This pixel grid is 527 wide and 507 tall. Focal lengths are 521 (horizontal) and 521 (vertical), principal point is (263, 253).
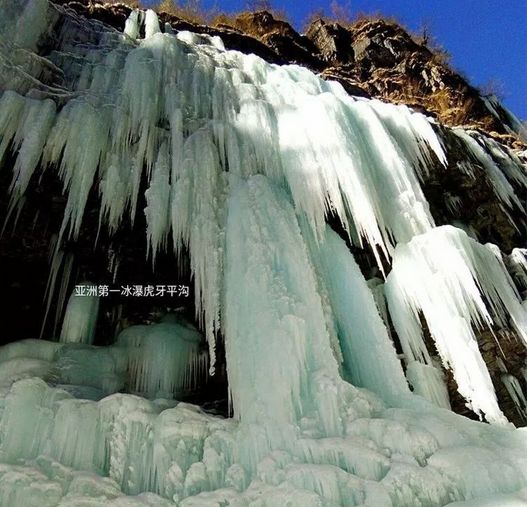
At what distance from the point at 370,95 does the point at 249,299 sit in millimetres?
5832

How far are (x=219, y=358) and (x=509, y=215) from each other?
168 inches

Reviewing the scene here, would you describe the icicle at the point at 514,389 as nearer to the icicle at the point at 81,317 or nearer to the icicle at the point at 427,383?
the icicle at the point at 427,383

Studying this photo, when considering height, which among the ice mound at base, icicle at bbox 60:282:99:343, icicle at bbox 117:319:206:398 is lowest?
the ice mound at base

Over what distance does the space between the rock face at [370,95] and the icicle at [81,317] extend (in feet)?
0.93

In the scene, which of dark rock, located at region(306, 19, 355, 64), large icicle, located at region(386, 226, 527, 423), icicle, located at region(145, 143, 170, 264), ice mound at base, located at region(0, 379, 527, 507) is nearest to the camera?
ice mound at base, located at region(0, 379, 527, 507)

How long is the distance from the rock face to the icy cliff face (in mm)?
229

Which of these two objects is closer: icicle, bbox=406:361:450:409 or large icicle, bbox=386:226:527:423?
large icicle, bbox=386:226:527:423

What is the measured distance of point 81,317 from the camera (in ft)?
17.3

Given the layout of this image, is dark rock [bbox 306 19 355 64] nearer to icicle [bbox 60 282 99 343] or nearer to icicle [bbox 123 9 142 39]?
icicle [bbox 123 9 142 39]

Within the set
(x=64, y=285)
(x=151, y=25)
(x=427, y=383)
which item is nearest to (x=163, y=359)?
(x=64, y=285)

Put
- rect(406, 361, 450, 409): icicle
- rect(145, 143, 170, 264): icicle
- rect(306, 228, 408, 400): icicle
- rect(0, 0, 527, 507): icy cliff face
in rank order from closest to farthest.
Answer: rect(0, 0, 527, 507): icy cliff face, rect(306, 228, 408, 400): icicle, rect(145, 143, 170, 264): icicle, rect(406, 361, 450, 409): icicle

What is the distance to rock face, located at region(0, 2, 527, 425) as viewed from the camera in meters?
5.38

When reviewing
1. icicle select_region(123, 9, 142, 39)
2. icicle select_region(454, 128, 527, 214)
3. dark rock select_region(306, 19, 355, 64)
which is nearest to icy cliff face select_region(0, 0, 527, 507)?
icicle select_region(454, 128, 527, 214)

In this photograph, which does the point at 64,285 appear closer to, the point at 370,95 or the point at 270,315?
the point at 270,315
